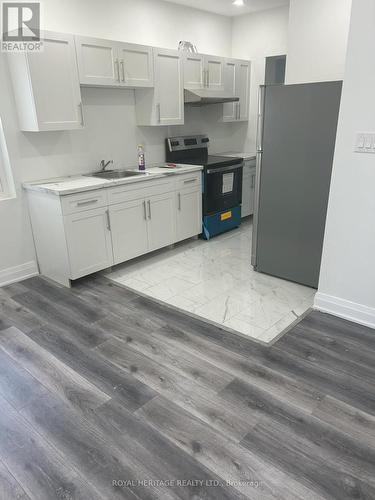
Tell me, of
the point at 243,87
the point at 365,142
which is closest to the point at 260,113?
the point at 365,142

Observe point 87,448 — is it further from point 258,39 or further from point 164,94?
point 258,39

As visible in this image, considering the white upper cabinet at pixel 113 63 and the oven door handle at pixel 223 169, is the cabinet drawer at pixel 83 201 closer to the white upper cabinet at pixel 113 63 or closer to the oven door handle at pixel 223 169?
the white upper cabinet at pixel 113 63

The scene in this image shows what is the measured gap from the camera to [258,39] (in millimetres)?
4887

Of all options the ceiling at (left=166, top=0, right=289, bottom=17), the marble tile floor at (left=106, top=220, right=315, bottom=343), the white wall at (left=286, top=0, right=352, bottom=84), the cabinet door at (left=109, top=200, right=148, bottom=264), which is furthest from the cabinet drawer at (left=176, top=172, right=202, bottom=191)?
the ceiling at (left=166, top=0, right=289, bottom=17)

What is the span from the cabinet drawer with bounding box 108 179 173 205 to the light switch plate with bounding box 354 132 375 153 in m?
1.97

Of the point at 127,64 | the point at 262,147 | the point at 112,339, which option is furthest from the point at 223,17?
the point at 112,339

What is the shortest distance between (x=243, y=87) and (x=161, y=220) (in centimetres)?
245

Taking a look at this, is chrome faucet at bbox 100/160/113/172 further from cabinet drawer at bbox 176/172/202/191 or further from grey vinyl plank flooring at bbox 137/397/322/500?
grey vinyl plank flooring at bbox 137/397/322/500

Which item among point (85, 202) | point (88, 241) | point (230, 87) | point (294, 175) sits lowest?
point (88, 241)

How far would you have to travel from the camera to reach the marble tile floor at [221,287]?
2748 millimetres

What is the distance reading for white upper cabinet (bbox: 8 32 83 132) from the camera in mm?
2883

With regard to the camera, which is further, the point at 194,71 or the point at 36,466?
the point at 194,71

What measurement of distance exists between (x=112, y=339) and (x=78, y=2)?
3094 mm

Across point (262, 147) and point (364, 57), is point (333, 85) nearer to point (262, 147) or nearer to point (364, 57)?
point (364, 57)
